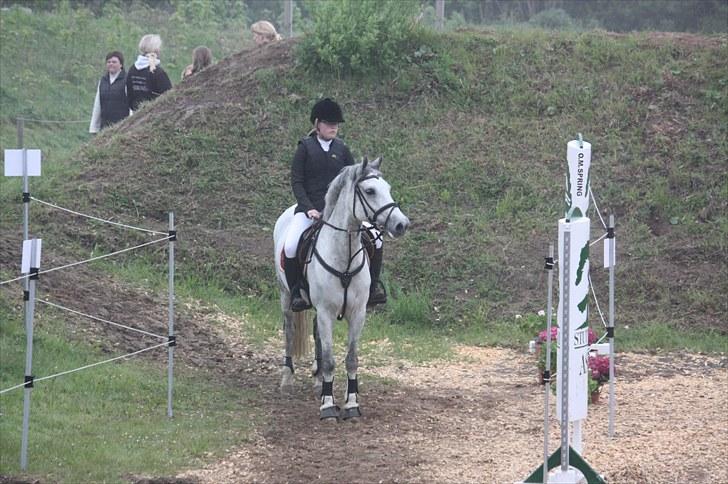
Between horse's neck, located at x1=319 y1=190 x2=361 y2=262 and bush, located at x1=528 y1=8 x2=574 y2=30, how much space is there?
15.6m

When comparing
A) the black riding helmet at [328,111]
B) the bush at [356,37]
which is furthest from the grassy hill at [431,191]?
the black riding helmet at [328,111]

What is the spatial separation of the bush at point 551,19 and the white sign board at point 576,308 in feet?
59.1

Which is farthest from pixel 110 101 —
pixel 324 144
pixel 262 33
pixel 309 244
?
pixel 309 244

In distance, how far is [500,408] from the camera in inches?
391

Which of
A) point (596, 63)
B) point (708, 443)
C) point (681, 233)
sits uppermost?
point (596, 63)

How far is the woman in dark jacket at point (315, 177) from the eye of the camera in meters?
9.88

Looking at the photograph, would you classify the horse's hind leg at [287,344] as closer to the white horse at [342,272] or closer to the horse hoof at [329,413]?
the white horse at [342,272]

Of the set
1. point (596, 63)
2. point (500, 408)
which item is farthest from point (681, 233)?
point (500, 408)

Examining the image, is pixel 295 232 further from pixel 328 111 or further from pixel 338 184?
pixel 328 111

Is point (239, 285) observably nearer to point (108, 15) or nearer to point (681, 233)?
point (681, 233)

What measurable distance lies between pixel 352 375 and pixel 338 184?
5.09 ft

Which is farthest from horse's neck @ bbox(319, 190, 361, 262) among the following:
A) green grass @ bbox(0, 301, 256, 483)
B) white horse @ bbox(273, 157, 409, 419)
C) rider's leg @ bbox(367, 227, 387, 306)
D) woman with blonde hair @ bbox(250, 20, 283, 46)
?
A: woman with blonde hair @ bbox(250, 20, 283, 46)

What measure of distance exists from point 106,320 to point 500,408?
13.4 feet

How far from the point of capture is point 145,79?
55.5ft
